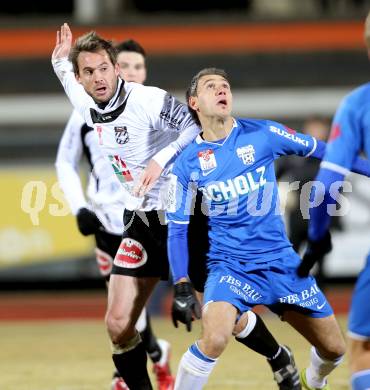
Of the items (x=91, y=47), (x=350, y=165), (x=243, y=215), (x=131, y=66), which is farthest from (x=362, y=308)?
(x=131, y=66)

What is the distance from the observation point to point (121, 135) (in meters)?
5.68

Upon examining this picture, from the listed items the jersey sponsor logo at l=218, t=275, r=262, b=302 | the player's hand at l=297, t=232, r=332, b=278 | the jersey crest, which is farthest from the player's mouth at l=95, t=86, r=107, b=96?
the player's hand at l=297, t=232, r=332, b=278

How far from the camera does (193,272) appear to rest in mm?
5555

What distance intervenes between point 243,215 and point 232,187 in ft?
0.52

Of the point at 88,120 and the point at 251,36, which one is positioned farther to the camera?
the point at 251,36

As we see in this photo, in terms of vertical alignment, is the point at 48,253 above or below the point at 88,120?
below

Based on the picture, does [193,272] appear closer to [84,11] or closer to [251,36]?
[251,36]

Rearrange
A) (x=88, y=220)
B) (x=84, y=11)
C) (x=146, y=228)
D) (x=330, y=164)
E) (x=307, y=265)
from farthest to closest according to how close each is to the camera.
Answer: (x=84, y=11), (x=88, y=220), (x=146, y=228), (x=307, y=265), (x=330, y=164)

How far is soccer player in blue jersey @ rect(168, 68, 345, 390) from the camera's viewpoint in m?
5.17

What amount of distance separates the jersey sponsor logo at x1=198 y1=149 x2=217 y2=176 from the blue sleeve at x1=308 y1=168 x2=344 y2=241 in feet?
3.49

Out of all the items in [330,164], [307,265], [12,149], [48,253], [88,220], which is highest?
[330,164]

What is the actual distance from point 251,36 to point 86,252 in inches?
155

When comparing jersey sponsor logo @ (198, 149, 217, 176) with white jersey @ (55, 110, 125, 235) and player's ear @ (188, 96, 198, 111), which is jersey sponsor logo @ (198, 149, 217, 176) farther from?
white jersey @ (55, 110, 125, 235)

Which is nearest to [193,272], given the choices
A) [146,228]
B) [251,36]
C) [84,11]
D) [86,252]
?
[146,228]
